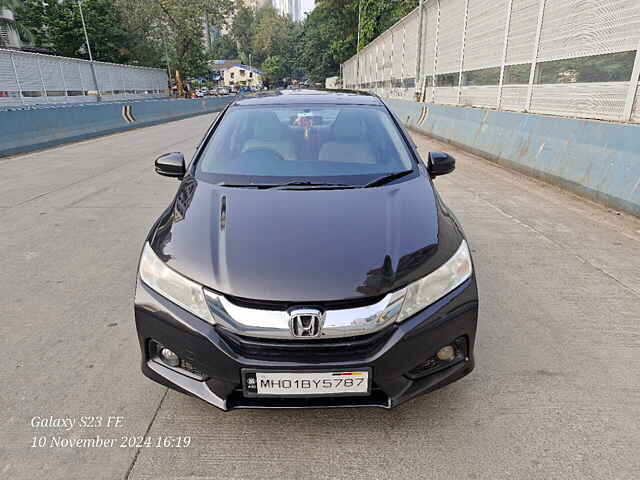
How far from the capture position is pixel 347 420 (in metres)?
2.25

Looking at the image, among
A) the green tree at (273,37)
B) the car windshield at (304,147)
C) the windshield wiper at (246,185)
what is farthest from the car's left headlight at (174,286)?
the green tree at (273,37)

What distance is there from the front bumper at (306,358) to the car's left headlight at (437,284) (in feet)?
0.11

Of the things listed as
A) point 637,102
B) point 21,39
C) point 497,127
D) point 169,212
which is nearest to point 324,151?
point 169,212

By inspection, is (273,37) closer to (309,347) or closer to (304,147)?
(304,147)

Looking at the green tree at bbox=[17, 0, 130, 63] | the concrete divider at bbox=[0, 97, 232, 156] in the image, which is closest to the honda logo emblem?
the concrete divider at bbox=[0, 97, 232, 156]

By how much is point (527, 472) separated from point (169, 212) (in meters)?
2.23

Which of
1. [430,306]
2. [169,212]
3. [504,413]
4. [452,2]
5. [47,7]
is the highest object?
[47,7]

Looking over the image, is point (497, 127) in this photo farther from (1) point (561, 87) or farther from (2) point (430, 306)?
(2) point (430, 306)

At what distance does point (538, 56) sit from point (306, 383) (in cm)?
935

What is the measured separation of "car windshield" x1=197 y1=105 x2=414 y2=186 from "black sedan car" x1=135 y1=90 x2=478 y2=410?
31 centimetres

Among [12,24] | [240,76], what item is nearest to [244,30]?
[240,76]

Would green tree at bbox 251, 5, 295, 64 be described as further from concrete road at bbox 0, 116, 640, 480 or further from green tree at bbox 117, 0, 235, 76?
concrete road at bbox 0, 116, 640, 480

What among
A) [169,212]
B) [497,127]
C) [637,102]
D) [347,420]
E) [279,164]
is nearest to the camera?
[347,420]

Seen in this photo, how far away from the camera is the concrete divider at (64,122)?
11.0 metres
